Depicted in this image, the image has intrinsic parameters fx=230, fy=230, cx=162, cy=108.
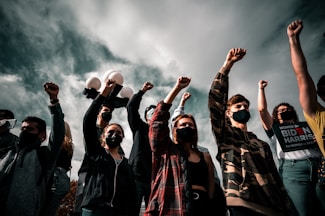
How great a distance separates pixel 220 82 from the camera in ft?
9.04

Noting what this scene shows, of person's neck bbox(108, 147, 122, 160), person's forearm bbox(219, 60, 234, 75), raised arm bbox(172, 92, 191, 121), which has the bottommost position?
person's neck bbox(108, 147, 122, 160)

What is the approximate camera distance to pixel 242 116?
3.00m

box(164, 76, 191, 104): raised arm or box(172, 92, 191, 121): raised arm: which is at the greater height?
box(172, 92, 191, 121): raised arm

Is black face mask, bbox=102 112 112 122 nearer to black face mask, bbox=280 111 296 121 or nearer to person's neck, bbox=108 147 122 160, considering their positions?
person's neck, bbox=108 147 122 160

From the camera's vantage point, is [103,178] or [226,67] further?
[103,178]

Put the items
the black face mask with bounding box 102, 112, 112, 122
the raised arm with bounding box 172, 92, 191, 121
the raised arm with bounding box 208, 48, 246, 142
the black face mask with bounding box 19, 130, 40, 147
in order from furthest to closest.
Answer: the black face mask with bounding box 102, 112, 112, 122, the raised arm with bounding box 172, 92, 191, 121, the black face mask with bounding box 19, 130, 40, 147, the raised arm with bounding box 208, 48, 246, 142

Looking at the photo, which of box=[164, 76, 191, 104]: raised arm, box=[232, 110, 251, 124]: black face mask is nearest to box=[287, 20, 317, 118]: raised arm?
box=[232, 110, 251, 124]: black face mask

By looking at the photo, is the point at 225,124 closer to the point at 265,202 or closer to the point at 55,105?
the point at 265,202

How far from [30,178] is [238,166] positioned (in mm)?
2421

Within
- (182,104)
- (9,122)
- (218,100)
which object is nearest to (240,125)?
(218,100)

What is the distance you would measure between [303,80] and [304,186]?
5.67 feet

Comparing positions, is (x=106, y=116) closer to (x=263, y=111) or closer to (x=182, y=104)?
(x=182, y=104)

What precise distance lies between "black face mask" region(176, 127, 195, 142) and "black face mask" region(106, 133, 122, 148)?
1.12 metres

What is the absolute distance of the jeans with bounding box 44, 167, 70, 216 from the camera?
3.49 metres
